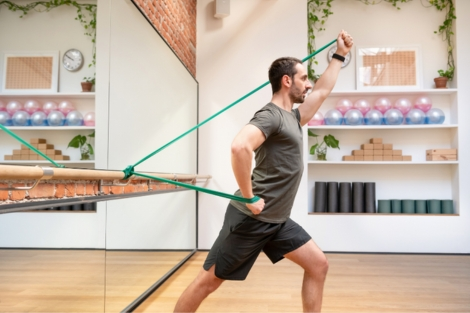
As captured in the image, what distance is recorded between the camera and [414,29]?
513 centimetres

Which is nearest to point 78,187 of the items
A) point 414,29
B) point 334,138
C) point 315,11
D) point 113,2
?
point 113,2

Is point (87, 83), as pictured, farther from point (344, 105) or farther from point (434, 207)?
point (434, 207)

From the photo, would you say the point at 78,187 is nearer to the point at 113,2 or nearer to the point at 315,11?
the point at 113,2

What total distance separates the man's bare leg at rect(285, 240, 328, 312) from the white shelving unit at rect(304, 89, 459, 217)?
3.06 meters

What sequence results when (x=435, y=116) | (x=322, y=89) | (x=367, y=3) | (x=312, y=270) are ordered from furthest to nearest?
(x=367, y=3), (x=435, y=116), (x=322, y=89), (x=312, y=270)

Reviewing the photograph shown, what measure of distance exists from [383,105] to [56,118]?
399cm

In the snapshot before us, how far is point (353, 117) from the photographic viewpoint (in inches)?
187

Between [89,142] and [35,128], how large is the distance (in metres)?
0.46

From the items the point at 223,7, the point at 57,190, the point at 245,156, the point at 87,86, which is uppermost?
the point at 223,7

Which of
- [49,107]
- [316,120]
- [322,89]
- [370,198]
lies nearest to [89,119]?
[49,107]

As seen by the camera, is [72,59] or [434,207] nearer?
[72,59]

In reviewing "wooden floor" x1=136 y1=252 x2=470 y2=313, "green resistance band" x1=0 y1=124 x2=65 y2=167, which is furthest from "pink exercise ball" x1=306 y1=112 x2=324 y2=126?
"green resistance band" x1=0 y1=124 x2=65 y2=167

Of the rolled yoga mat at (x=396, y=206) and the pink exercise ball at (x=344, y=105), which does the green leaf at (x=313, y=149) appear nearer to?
the pink exercise ball at (x=344, y=105)

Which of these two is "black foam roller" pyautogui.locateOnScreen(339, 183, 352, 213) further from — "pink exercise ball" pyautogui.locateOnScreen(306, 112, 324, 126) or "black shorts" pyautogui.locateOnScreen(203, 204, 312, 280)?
"black shorts" pyautogui.locateOnScreen(203, 204, 312, 280)
